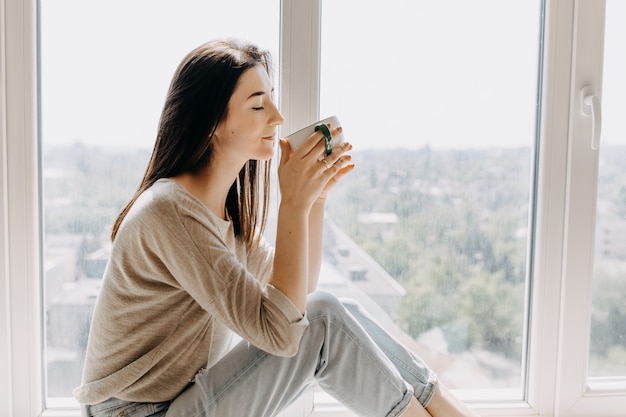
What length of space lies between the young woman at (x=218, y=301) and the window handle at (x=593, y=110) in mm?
598

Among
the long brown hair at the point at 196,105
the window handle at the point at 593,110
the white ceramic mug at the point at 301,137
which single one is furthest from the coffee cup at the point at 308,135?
the window handle at the point at 593,110

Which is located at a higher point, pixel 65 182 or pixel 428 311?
pixel 65 182

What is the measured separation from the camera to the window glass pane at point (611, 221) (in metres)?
1.48

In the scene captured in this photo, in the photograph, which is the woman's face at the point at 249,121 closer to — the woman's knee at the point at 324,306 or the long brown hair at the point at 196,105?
the long brown hair at the point at 196,105

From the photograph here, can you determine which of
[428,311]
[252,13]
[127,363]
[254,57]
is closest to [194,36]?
[252,13]

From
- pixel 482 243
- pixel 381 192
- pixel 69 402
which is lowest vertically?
pixel 69 402

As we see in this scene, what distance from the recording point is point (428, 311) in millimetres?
1525

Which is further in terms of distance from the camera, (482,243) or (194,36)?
(482,243)

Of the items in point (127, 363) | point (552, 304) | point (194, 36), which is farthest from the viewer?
point (552, 304)

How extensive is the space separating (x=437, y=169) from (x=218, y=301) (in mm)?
658

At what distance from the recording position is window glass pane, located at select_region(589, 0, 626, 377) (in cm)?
148

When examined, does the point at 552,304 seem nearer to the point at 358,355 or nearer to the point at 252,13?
the point at 358,355

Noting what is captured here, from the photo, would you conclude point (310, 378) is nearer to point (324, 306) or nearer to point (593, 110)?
point (324, 306)

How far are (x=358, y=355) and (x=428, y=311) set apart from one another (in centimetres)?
44
